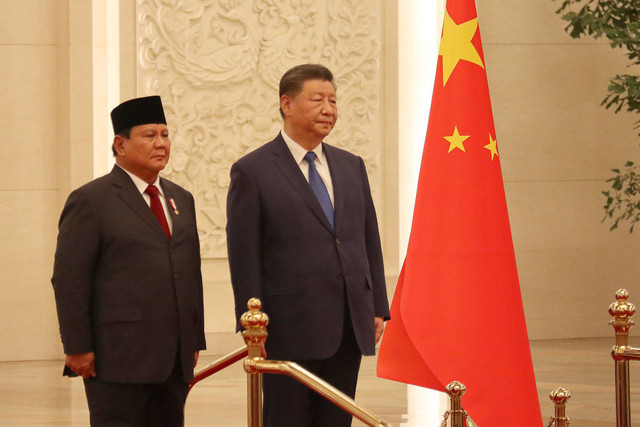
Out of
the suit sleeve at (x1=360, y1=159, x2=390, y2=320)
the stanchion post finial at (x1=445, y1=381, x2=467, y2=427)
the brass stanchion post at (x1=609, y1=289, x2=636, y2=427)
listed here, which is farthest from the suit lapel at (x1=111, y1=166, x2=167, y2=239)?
the brass stanchion post at (x1=609, y1=289, x2=636, y2=427)

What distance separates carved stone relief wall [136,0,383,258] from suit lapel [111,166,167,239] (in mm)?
4277

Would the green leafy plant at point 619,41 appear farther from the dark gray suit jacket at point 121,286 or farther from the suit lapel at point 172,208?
the dark gray suit jacket at point 121,286

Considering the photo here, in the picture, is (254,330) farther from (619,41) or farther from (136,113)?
(619,41)

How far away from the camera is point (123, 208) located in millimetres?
3215

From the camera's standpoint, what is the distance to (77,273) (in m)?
3.11

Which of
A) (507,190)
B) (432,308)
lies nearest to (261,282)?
(432,308)

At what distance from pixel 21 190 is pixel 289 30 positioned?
7.56 ft

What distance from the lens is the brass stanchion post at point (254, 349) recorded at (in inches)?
108

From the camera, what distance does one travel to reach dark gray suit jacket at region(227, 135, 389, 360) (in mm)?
3326

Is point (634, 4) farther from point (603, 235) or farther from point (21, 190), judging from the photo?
point (21, 190)

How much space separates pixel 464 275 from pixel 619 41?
3441 mm

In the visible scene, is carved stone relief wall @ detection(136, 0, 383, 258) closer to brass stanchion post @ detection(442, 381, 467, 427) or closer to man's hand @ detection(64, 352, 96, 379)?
man's hand @ detection(64, 352, 96, 379)

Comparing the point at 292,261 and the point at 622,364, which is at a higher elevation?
the point at 292,261

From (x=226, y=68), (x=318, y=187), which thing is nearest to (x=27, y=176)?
(x=226, y=68)
